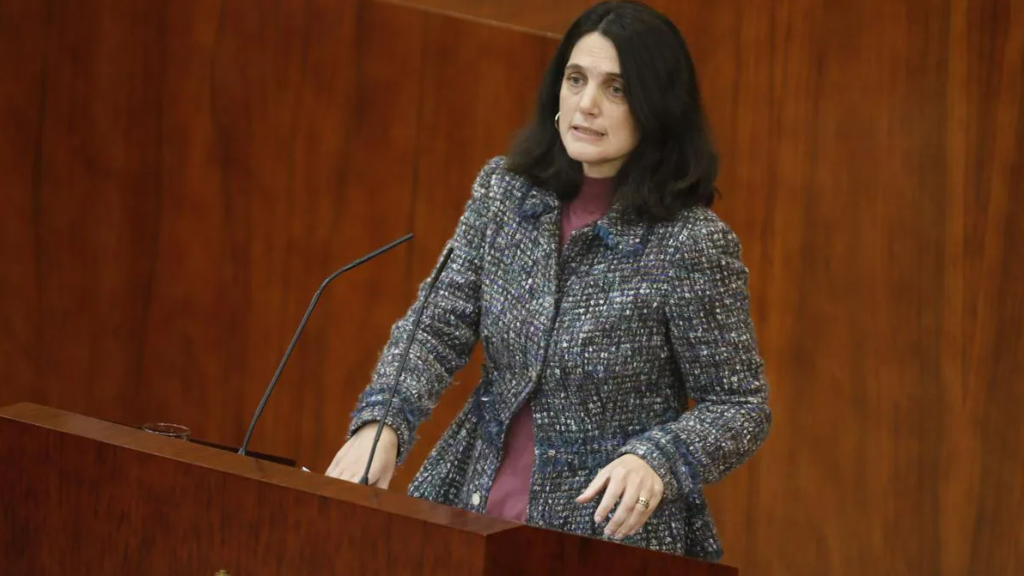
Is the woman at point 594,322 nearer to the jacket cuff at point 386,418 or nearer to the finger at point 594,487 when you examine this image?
the jacket cuff at point 386,418

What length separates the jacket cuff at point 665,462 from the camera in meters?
1.83

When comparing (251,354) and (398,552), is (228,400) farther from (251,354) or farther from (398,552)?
(398,552)

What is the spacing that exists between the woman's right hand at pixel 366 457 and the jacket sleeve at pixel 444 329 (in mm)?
67

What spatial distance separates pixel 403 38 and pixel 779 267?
3.45ft

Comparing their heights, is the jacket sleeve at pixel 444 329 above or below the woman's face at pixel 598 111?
below

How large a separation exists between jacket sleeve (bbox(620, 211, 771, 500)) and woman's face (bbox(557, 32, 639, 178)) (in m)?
0.16

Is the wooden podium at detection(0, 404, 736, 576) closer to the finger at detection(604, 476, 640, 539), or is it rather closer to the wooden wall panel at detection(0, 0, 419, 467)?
the finger at detection(604, 476, 640, 539)

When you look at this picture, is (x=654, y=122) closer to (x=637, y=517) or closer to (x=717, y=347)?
(x=717, y=347)

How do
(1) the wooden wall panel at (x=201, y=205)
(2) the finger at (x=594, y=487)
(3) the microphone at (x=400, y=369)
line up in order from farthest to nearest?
(1) the wooden wall panel at (x=201, y=205) < (3) the microphone at (x=400, y=369) < (2) the finger at (x=594, y=487)

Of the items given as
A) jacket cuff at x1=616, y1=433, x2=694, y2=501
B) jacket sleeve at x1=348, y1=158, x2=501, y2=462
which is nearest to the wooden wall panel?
jacket sleeve at x1=348, y1=158, x2=501, y2=462

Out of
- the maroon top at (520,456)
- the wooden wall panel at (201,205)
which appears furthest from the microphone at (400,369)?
the wooden wall panel at (201,205)

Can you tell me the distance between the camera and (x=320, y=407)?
368cm

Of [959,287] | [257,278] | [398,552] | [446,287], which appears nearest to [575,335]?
[446,287]

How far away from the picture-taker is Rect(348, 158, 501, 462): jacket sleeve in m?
2.05
